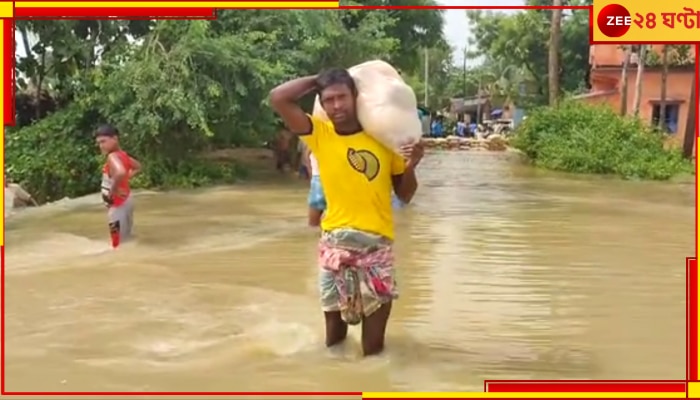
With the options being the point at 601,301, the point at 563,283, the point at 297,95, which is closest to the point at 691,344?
the point at 601,301

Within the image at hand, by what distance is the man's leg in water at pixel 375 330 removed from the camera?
4555 millimetres

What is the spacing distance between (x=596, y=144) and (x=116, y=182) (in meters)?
14.9

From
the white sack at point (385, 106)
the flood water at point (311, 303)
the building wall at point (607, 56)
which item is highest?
the building wall at point (607, 56)

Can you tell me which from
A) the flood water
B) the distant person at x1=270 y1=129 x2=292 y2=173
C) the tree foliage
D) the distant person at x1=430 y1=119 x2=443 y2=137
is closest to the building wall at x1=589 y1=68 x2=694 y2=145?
the distant person at x1=430 y1=119 x2=443 y2=137

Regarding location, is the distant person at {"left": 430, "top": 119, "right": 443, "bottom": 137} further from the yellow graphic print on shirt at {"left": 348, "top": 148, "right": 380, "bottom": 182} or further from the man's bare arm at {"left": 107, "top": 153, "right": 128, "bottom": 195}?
the yellow graphic print on shirt at {"left": 348, "top": 148, "right": 380, "bottom": 182}

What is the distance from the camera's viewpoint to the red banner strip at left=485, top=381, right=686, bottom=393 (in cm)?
426

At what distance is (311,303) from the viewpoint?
20.3 ft

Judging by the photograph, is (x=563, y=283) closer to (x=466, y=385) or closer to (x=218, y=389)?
(x=466, y=385)

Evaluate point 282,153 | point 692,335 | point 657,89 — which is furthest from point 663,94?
point 692,335

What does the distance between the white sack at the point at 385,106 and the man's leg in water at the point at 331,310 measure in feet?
2.27

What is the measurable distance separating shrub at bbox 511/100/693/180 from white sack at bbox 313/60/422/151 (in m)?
15.6

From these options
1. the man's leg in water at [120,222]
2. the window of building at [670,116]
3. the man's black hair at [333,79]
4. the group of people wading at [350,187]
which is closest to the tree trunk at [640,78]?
the window of building at [670,116]

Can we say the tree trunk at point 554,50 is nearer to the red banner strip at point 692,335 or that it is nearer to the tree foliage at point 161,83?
the tree foliage at point 161,83

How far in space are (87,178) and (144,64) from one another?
2.52m
